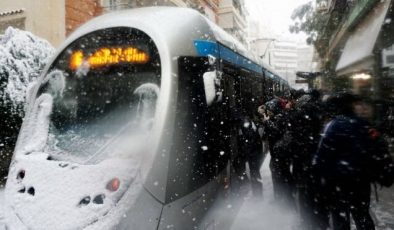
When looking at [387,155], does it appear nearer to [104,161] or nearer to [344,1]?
[104,161]

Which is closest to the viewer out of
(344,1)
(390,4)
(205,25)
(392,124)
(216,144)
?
(216,144)

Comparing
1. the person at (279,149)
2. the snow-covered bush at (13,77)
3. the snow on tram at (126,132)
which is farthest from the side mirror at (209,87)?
the snow-covered bush at (13,77)

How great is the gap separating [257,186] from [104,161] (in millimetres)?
3593

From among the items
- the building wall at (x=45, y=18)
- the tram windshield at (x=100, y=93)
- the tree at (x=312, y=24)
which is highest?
the tree at (x=312, y=24)

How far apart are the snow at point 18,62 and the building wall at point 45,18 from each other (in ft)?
17.1

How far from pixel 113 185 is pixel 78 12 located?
12237 mm

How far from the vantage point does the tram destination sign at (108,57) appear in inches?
168

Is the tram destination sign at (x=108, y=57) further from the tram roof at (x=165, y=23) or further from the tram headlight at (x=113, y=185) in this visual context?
the tram headlight at (x=113, y=185)

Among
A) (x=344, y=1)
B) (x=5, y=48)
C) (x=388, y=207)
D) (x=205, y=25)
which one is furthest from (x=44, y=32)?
(x=344, y=1)

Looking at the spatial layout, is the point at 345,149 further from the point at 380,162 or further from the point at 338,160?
the point at 380,162

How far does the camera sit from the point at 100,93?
4.54 metres

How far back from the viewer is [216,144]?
15.4ft

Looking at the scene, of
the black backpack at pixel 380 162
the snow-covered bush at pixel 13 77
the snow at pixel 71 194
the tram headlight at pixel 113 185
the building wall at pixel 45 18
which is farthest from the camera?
the building wall at pixel 45 18

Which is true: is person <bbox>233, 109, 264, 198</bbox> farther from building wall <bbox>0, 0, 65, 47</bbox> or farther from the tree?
the tree
